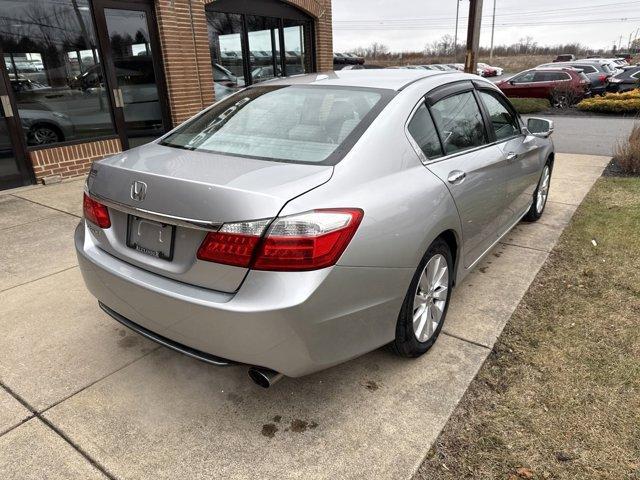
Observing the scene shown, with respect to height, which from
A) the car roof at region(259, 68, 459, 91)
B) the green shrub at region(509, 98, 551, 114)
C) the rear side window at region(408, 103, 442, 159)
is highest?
the car roof at region(259, 68, 459, 91)

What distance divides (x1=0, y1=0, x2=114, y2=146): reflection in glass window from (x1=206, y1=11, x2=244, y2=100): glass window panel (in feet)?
7.89

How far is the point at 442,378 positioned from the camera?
2635 mm

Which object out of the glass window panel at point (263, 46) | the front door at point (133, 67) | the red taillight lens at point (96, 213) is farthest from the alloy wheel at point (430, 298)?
the glass window panel at point (263, 46)

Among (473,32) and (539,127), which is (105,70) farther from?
(473,32)

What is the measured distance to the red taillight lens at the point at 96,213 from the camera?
2457 mm

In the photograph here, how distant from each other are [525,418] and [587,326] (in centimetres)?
110

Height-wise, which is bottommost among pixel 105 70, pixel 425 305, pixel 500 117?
pixel 425 305

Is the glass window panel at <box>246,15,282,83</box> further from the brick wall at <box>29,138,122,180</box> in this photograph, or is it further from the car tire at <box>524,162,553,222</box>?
the car tire at <box>524,162,553,222</box>

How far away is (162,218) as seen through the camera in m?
2.10

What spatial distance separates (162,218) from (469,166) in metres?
1.88

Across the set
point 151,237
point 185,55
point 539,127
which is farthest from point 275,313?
point 185,55

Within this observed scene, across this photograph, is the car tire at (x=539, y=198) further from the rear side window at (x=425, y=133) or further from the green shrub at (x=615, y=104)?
the green shrub at (x=615, y=104)

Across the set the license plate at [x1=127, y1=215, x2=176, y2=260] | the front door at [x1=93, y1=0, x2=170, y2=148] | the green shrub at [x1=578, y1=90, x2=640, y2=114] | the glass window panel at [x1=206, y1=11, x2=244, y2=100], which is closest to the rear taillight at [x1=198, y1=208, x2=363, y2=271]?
the license plate at [x1=127, y1=215, x2=176, y2=260]

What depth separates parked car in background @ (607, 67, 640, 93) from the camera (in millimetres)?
20219
